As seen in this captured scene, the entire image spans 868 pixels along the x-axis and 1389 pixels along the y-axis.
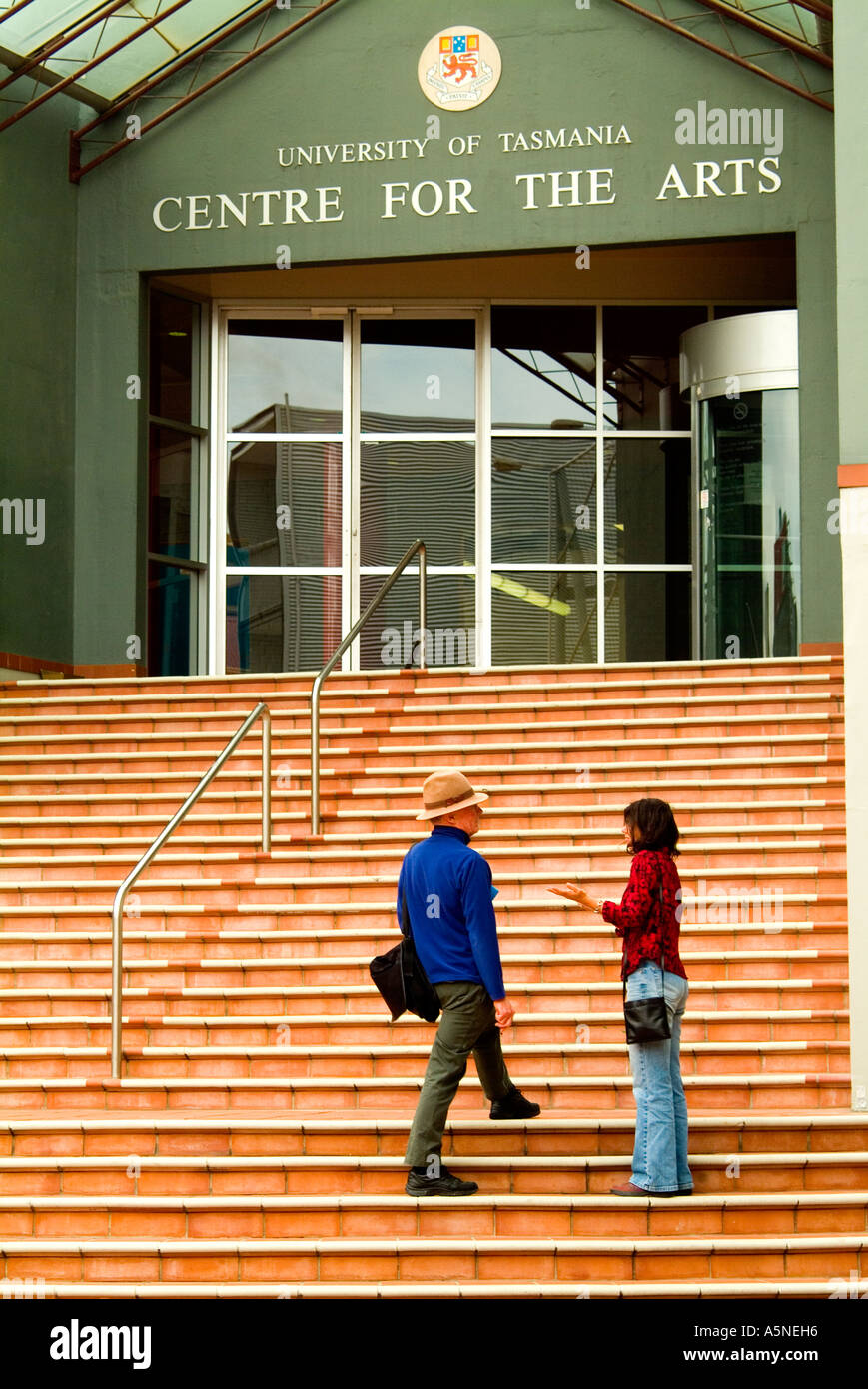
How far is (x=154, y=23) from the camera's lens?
43.7 feet

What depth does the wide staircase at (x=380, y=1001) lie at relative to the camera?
613cm

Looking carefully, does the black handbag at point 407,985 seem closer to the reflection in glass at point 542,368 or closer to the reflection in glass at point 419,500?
the reflection in glass at point 419,500

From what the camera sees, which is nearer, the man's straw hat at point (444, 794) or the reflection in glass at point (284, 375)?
the man's straw hat at point (444, 794)

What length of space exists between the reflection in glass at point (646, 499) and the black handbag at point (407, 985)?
8.99 m

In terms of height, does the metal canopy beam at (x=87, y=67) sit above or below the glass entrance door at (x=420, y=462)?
above

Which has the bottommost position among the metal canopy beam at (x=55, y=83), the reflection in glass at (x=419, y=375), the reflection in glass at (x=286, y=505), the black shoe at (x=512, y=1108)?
the black shoe at (x=512, y=1108)

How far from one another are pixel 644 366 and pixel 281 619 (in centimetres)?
392

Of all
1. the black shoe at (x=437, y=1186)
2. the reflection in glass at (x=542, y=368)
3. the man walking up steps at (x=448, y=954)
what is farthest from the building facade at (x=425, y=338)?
the black shoe at (x=437, y=1186)

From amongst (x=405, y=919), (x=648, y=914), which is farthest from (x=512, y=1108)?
(x=648, y=914)

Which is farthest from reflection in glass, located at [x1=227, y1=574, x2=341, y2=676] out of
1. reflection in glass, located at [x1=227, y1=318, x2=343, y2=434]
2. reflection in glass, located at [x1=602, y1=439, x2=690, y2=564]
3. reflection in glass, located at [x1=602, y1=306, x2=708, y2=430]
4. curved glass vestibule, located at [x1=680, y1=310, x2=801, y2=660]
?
curved glass vestibule, located at [x1=680, y1=310, x2=801, y2=660]

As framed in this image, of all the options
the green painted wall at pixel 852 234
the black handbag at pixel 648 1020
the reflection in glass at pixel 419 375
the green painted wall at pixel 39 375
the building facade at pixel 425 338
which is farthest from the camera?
the reflection in glass at pixel 419 375

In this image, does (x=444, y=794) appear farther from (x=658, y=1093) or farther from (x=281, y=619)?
(x=281, y=619)

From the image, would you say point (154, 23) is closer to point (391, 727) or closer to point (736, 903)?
point (391, 727)

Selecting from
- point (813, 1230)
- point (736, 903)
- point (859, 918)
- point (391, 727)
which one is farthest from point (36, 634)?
point (813, 1230)
